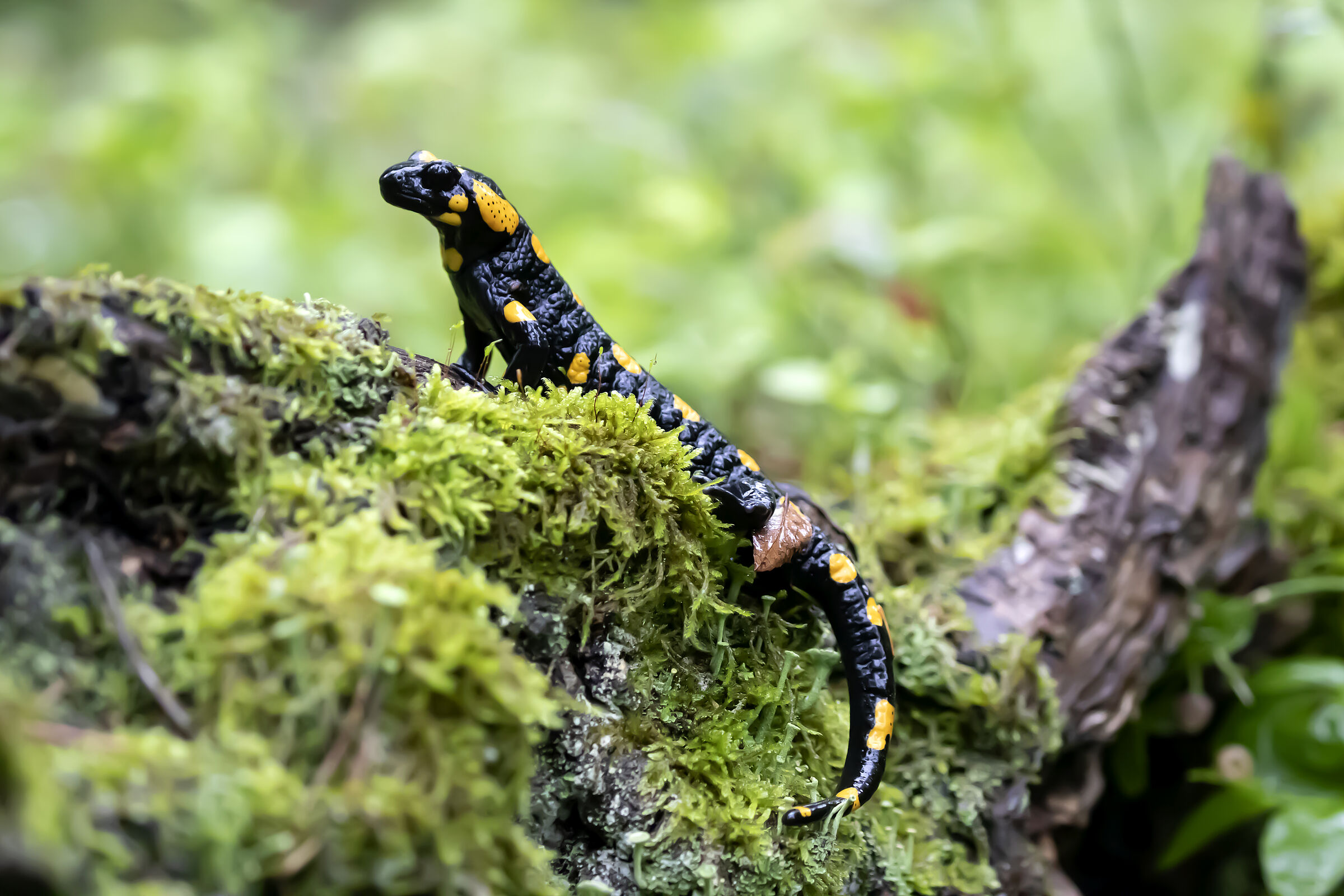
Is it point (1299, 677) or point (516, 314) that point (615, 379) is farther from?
point (1299, 677)

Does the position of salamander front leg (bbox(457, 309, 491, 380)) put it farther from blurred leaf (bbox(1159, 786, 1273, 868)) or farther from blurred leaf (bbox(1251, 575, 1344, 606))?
blurred leaf (bbox(1251, 575, 1344, 606))

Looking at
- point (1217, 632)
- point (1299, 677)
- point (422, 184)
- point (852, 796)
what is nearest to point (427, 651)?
point (852, 796)

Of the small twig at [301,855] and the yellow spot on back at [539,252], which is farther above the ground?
the yellow spot on back at [539,252]

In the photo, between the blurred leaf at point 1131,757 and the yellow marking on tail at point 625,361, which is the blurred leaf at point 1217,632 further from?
the yellow marking on tail at point 625,361

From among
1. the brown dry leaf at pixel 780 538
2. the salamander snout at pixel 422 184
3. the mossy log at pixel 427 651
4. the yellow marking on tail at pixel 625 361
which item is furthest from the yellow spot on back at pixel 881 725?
the salamander snout at pixel 422 184

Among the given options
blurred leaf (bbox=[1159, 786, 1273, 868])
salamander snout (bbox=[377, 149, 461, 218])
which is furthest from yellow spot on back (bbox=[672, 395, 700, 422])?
blurred leaf (bbox=[1159, 786, 1273, 868])
